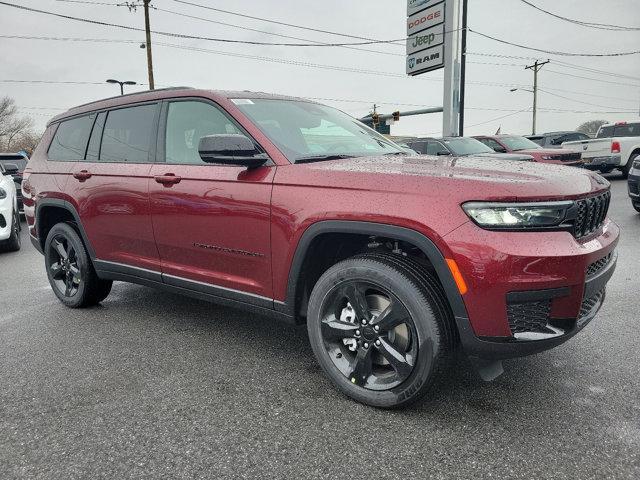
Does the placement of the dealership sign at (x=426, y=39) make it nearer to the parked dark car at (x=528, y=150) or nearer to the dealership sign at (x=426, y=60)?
the dealership sign at (x=426, y=60)

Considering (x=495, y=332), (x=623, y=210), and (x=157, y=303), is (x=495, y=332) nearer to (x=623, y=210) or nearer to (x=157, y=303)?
(x=157, y=303)

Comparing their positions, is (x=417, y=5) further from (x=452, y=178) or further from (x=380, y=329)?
(x=380, y=329)

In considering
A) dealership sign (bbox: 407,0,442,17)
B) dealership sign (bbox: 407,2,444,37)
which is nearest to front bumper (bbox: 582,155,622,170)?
dealership sign (bbox: 407,2,444,37)

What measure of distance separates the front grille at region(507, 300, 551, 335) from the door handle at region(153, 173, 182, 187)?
86.2 inches

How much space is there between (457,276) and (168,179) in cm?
204

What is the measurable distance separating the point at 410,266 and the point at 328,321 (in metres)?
0.56

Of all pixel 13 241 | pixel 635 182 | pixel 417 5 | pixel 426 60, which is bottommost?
pixel 13 241

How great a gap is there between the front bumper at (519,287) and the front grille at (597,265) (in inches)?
0.6

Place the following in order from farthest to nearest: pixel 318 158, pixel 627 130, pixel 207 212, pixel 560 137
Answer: pixel 560 137
pixel 627 130
pixel 207 212
pixel 318 158

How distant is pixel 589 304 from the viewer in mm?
2445

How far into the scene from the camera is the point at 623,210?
9719 millimetres

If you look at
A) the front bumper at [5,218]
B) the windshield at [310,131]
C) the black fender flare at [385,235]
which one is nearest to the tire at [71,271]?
the windshield at [310,131]

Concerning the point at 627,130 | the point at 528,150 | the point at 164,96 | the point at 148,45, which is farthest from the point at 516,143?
the point at 148,45

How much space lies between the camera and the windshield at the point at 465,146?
11627mm
